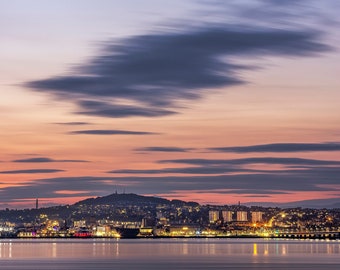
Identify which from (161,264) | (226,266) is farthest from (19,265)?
(226,266)

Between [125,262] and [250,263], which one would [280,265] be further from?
[125,262]

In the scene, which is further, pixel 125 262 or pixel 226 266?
pixel 125 262

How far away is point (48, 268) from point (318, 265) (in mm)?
28324

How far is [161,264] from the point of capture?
365 feet

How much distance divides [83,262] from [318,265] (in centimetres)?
2826

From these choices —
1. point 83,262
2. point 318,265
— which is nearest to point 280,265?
point 318,265

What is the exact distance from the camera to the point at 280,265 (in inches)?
4237

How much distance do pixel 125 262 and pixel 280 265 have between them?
19.2 metres

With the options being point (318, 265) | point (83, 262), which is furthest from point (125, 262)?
point (318, 265)

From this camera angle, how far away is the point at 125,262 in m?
117

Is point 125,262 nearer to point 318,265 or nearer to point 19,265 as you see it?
point 19,265

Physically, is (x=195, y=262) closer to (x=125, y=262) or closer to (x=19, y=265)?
(x=125, y=262)

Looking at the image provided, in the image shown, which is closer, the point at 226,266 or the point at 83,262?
the point at 226,266

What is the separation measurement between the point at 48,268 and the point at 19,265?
308 inches
